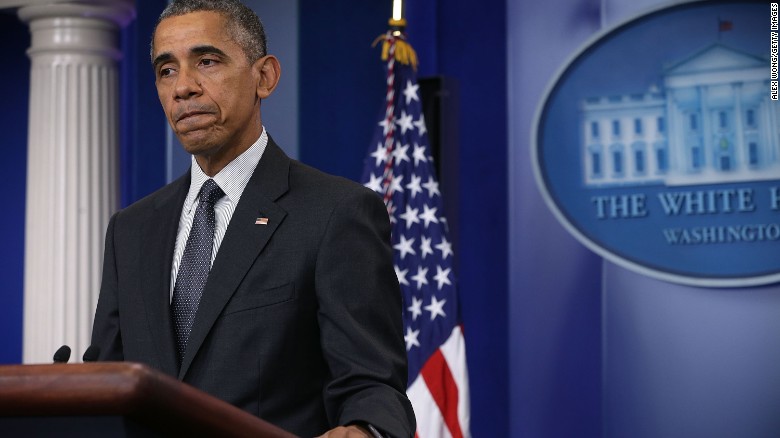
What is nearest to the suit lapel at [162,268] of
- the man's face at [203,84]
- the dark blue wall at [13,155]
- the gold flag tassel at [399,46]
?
the man's face at [203,84]

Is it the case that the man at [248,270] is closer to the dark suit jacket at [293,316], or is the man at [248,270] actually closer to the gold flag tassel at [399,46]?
the dark suit jacket at [293,316]

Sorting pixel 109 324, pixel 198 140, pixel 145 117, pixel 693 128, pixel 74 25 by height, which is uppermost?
pixel 74 25

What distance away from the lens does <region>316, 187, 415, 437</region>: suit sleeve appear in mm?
1539

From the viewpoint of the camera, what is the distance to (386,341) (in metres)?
1.63

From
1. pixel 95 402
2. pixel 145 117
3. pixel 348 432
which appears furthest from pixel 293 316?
pixel 145 117

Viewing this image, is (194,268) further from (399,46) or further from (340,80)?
(340,80)

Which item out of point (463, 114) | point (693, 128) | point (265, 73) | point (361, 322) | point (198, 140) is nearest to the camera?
point (361, 322)

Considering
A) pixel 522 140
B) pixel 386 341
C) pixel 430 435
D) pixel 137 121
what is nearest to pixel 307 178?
pixel 386 341

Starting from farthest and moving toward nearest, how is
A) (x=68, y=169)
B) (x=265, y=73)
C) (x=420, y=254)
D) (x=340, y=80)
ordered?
(x=68, y=169)
(x=340, y=80)
(x=420, y=254)
(x=265, y=73)

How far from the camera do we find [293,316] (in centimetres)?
162

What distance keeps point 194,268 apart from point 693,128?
2.60 m

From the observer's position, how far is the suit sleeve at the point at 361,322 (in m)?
1.54

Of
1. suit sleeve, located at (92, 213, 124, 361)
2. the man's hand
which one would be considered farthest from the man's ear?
the man's hand

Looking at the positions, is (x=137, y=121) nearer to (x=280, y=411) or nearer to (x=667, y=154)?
(x=667, y=154)
